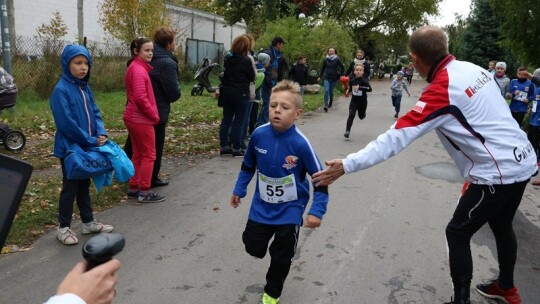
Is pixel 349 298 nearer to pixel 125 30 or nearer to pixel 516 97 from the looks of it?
pixel 516 97

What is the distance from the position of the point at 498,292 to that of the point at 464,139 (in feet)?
4.76

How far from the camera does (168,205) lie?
5867mm

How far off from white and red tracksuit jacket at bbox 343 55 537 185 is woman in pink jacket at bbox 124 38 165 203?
10.4 ft

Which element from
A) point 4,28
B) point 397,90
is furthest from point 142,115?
point 397,90

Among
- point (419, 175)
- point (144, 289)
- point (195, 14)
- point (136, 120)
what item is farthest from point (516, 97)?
point (195, 14)

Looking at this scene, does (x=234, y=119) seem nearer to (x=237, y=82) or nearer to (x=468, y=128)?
(x=237, y=82)

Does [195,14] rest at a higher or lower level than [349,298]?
→ higher

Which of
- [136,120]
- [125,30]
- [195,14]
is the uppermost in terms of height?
[195,14]

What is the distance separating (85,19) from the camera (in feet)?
92.8

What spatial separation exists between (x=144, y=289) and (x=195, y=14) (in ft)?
117

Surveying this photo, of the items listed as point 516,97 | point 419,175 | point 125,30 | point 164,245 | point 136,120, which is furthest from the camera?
point 125,30

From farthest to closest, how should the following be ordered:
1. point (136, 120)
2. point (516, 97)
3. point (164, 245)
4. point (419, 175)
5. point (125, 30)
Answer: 1. point (125, 30)
2. point (516, 97)
3. point (419, 175)
4. point (136, 120)
5. point (164, 245)

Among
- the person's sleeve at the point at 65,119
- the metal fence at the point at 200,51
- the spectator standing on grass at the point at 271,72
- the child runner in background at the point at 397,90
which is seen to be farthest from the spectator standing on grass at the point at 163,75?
the metal fence at the point at 200,51

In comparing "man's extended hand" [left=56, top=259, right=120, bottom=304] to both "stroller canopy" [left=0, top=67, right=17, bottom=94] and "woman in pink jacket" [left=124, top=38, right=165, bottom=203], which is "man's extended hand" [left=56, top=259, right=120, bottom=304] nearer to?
"woman in pink jacket" [left=124, top=38, right=165, bottom=203]
